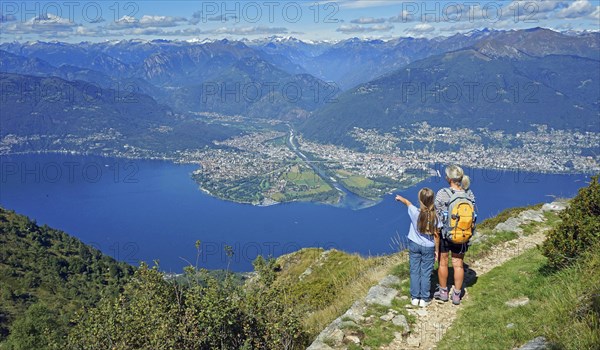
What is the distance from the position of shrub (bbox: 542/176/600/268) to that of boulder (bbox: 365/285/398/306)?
2.66 m

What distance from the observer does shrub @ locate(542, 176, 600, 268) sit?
22.3 feet

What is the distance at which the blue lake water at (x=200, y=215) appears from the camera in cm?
8706

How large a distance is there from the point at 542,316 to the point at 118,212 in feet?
416

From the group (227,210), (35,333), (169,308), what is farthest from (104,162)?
(169,308)

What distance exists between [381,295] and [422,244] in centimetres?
125

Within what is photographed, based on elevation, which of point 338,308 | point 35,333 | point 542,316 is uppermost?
point 542,316

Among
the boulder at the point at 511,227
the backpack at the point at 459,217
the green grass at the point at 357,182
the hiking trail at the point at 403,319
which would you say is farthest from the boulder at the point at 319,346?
the green grass at the point at 357,182

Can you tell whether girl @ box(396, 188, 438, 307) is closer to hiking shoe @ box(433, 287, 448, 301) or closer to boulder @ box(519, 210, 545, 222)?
hiking shoe @ box(433, 287, 448, 301)

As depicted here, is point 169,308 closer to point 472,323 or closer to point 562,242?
point 472,323

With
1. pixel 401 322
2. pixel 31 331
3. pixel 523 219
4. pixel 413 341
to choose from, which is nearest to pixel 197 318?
pixel 401 322

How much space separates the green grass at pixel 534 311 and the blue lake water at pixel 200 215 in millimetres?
65880

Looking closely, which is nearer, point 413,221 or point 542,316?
point 542,316

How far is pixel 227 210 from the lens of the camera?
11794cm

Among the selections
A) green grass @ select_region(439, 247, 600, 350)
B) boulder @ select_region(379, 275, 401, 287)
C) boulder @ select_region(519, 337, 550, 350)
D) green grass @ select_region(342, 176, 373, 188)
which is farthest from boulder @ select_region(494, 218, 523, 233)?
green grass @ select_region(342, 176, 373, 188)
